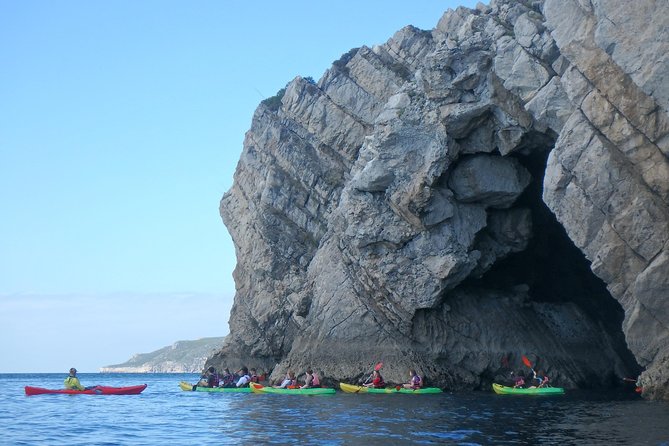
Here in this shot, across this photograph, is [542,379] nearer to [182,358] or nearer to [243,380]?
[243,380]

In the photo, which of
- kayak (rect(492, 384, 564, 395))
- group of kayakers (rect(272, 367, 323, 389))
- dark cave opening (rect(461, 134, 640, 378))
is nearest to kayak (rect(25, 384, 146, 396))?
group of kayakers (rect(272, 367, 323, 389))

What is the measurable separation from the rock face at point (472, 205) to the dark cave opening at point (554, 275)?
115mm

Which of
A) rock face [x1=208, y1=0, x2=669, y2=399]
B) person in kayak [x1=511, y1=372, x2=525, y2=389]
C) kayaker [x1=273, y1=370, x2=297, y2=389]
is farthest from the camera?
kayaker [x1=273, y1=370, x2=297, y2=389]

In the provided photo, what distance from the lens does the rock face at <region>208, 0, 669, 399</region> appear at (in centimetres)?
2680

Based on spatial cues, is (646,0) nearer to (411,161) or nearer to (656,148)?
(656,148)

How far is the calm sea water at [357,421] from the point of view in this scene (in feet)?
60.3

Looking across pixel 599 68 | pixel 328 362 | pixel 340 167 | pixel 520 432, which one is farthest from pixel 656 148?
pixel 340 167

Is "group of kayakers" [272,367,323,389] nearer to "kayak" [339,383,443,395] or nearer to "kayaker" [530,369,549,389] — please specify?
"kayak" [339,383,443,395]

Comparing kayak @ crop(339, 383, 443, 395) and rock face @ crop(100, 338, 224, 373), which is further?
rock face @ crop(100, 338, 224, 373)

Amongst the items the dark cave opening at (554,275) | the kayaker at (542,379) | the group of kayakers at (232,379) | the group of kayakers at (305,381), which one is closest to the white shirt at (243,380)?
the group of kayakers at (232,379)

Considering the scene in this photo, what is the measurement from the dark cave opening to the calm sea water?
818 cm

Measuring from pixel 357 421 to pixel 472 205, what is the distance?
53.4 feet

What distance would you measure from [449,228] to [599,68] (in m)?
11.1

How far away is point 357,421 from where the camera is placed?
73.5 feet
